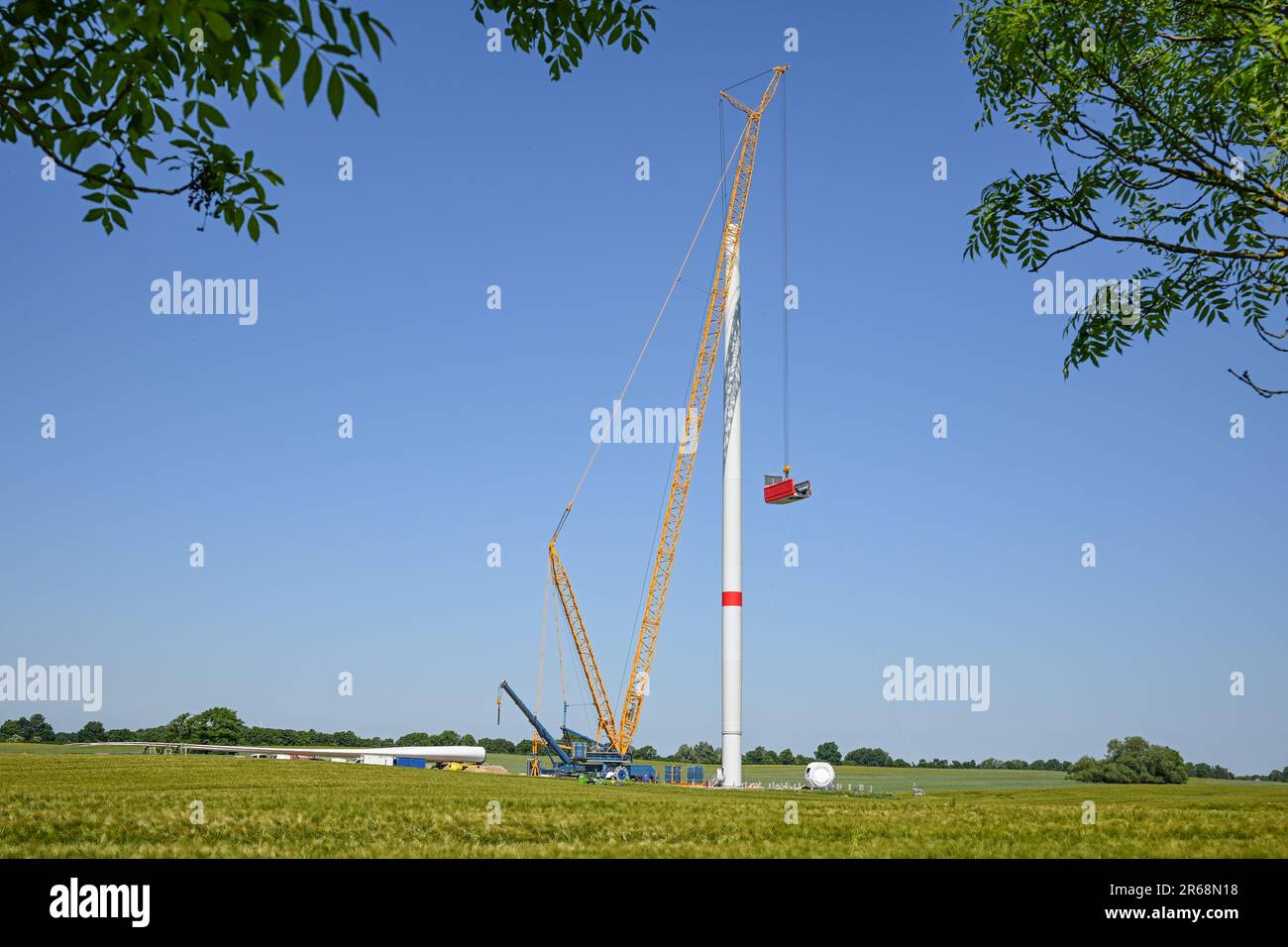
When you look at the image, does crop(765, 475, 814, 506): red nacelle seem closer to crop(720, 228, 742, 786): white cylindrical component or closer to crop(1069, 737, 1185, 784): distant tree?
crop(720, 228, 742, 786): white cylindrical component

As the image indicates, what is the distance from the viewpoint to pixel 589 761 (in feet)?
398

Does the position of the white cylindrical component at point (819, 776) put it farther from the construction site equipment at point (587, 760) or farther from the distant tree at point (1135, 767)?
the construction site equipment at point (587, 760)

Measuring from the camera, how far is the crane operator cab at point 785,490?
96188mm

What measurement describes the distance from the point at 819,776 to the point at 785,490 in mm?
27292

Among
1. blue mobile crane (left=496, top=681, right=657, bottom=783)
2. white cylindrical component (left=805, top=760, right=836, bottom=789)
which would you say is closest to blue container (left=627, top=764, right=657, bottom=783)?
blue mobile crane (left=496, top=681, right=657, bottom=783)

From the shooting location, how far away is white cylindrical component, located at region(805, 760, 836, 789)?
80812mm

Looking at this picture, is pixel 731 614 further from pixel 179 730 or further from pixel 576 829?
pixel 179 730

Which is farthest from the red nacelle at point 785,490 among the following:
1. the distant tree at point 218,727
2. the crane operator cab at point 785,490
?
the distant tree at point 218,727

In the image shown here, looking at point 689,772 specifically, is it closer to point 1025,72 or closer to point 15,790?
point 15,790

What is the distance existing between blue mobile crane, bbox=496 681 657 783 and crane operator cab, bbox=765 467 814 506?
36.3 meters

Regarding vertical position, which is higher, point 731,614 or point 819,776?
point 731,614

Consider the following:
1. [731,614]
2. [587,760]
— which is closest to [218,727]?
[587,760]
